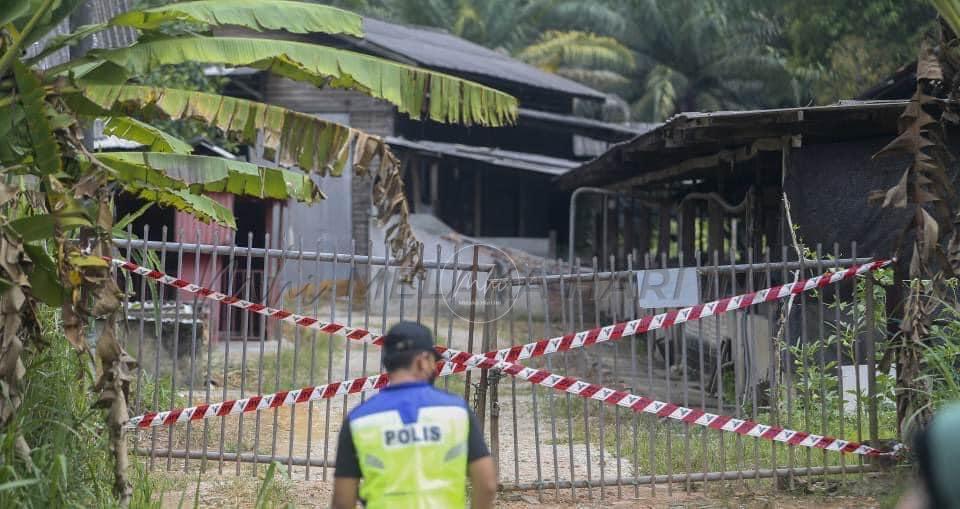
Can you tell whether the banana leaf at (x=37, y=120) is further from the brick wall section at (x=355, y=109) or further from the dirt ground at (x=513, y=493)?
the brick wall section at (x=355, y=109)

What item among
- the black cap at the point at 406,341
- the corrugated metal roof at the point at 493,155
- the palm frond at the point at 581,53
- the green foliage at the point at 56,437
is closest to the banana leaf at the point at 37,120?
the green foliage at the point at 56,437

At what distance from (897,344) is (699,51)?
100.0 feet

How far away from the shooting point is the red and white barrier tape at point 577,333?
6.88m

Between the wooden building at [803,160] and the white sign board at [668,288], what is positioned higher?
the wooden building at [803,160]

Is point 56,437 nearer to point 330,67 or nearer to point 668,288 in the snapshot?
point 330,67

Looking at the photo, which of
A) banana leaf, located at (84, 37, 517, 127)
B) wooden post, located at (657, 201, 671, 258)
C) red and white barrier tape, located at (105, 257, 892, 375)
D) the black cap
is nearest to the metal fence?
red and white barrier tape, located at (105, 257, 892, 375)

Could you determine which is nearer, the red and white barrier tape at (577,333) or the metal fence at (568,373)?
the red and white barrier tape at (577,333)

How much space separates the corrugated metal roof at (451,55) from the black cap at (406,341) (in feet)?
60.8

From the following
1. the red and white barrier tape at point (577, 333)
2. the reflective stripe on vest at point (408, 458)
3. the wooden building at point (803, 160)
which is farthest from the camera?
the wooden building at point (803, 160)

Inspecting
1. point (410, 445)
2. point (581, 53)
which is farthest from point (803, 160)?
point (581, 53)

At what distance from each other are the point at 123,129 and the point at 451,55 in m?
18.5

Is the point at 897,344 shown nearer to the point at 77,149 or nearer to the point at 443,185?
the point at 77,149

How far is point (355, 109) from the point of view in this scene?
927 inches

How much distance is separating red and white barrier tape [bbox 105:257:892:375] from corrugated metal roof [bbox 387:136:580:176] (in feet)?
47.3
